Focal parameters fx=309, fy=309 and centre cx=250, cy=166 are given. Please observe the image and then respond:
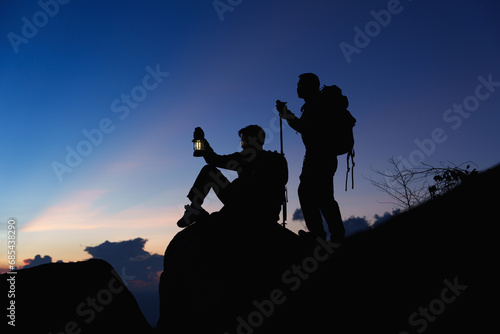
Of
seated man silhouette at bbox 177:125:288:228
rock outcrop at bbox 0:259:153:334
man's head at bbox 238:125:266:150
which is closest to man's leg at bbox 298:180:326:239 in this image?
seated man silhouette at bbox 177:125:288:228

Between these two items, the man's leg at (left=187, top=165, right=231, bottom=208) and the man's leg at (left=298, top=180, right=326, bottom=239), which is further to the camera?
the man's leg at (left=187, top=165, right=231, bottom=208)

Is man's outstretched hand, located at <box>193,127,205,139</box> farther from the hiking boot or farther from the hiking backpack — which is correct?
the hiking backpack

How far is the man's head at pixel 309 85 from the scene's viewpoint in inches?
211

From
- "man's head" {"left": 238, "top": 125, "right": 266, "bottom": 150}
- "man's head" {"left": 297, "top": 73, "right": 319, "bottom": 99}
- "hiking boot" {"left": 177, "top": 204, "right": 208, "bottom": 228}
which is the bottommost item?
"hiking boot" {"left": 177, "top": 204, "right": 208, "bottom": 228}

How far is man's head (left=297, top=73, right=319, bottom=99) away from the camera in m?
5.36

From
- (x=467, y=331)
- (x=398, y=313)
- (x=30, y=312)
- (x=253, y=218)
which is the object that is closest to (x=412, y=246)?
(x=398, y=313)

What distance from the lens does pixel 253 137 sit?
18.2 ft

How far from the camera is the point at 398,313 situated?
109 inches

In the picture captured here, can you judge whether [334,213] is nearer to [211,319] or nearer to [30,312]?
[211,319]

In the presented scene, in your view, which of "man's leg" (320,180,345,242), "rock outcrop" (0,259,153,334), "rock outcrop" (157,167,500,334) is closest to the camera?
"rock outcrop" (157,167,500,334)

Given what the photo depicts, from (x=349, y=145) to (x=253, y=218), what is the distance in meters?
2.06

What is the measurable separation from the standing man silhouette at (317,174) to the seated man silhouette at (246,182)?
529 mm

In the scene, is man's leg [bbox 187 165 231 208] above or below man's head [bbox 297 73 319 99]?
below

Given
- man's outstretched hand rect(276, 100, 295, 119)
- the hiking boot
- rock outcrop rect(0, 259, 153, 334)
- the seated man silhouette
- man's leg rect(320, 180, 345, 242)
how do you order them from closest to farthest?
1. man's leg rect(320, 180, 345, 242)
2. man's outstretched hand rect(276, 100, 295, 119)
3. the seated man silhouette
4. the hiking boot
5. rock outcrop rect(0, 259, 153, 334)
